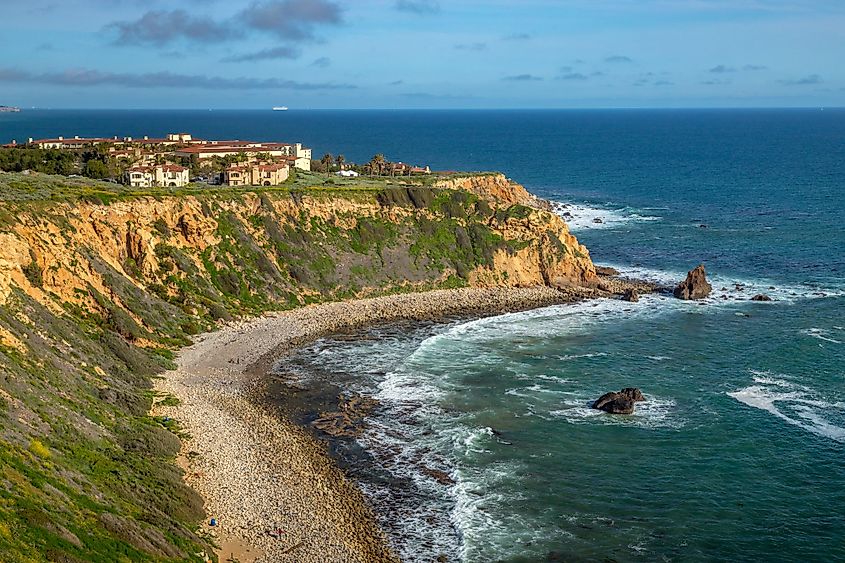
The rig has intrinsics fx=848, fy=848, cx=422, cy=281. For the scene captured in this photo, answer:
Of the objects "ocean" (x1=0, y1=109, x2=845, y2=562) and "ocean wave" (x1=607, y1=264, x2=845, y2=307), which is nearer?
"ocean" (x1=0, y1=109, x2=845, y2=562)

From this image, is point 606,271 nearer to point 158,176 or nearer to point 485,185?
point 485,185

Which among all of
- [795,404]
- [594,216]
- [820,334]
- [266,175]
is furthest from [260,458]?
[594,216]

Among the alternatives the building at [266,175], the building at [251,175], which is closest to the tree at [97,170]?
the building at [251,175]

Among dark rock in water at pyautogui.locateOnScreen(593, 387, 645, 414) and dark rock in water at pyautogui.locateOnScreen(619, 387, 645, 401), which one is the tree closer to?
dark rock in water at pyautogui.locateOnScreen(593, 387, 645, 414)

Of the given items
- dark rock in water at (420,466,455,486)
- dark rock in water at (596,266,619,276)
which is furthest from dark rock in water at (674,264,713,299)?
dark rock in water at (420,466,455,486)

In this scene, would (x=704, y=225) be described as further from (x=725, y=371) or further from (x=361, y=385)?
(x=361, y=385)

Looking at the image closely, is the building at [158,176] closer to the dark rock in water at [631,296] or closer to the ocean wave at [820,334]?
the dark rock in water at [631,296]
